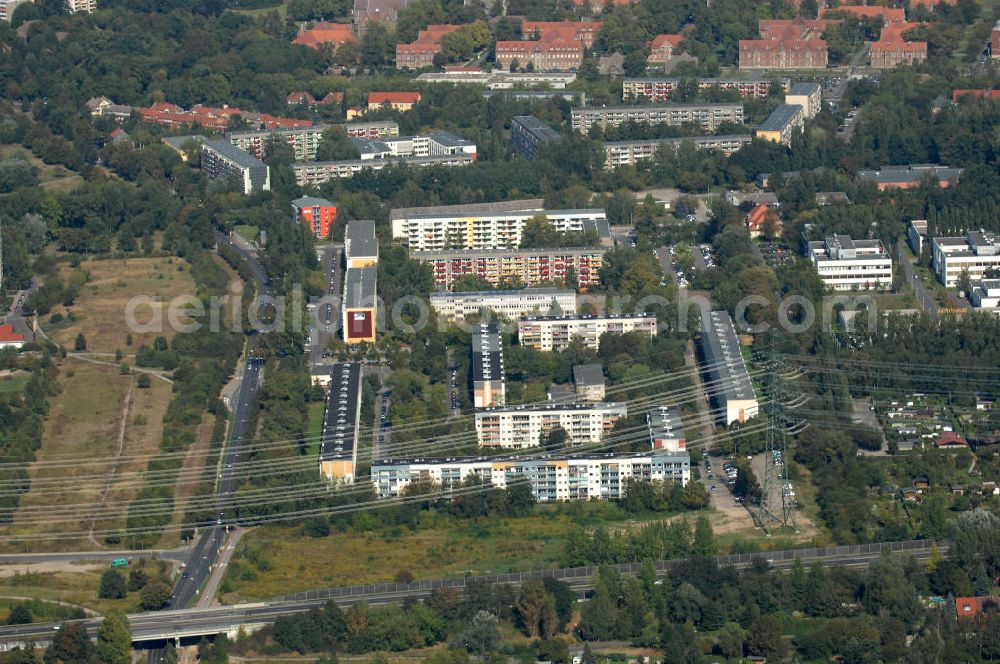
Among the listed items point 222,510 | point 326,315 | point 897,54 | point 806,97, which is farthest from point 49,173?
point 897,54

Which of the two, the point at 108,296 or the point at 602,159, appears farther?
the point at 602,159

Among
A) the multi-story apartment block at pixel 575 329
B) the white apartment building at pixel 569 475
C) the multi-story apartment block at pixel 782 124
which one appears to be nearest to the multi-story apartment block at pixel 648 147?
the multi-story apartment block at pixel 782 124

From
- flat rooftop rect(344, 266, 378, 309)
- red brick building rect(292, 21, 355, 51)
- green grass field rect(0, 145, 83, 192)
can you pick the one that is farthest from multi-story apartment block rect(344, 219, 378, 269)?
red brick building rect(292, 21, 355, 51)

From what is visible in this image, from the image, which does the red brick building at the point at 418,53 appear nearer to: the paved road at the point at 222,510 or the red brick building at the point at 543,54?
the red brick building at the point at 543,54

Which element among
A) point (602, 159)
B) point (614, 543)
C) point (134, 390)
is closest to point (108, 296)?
point (134, 390)

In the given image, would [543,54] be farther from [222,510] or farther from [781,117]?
[222,510]

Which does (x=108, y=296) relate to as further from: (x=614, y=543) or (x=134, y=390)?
(x=614, y=543)
